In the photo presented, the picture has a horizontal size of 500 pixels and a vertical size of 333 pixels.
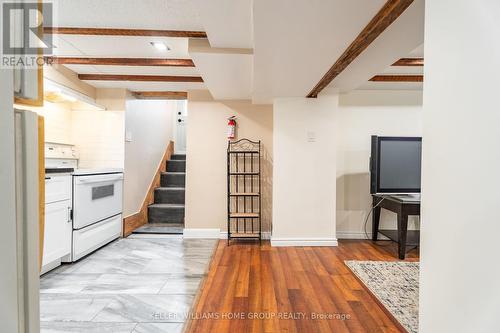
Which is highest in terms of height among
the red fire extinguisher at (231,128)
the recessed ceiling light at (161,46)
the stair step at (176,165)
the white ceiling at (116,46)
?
the white ceiling at (116,46)

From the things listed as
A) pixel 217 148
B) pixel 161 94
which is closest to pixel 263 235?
pixel 217 148

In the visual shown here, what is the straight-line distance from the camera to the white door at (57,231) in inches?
97.2

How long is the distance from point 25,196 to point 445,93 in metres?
1.32

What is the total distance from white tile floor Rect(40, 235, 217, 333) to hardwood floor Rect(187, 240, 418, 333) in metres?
0.18

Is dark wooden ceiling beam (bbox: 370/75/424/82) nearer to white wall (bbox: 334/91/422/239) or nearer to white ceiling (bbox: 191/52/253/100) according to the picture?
white wall (bbox: 334/91/422/239)

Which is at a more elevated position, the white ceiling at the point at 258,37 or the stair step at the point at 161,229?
the white ceiling at the point at 258,37

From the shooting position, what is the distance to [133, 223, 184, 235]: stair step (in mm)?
4037

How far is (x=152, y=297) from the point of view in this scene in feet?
7.03

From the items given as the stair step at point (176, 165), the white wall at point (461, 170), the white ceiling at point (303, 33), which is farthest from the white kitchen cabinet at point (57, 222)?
the white wall at point (461, 170)

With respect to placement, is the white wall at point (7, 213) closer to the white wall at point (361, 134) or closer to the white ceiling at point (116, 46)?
the white ceiling at point (116, 46)

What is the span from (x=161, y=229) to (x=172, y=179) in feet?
4.03

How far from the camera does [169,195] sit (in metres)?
4.81

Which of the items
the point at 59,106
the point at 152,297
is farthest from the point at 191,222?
the point at 59,106

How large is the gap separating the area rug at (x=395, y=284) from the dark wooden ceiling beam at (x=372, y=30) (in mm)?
1941
